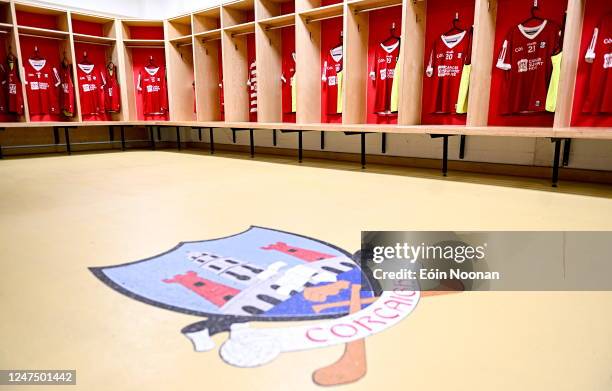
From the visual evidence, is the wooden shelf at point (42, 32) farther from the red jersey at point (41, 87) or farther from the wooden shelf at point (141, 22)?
the wooden shelf at point (141, 22)

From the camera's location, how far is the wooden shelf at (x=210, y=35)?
538 centimetres

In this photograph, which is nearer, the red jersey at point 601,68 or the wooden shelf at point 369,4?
the red jersey at point 601,68

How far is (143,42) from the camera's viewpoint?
6.32m

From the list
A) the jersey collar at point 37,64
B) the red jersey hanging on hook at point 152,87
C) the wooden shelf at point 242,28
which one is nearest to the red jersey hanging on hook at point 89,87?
the jersey collar at point 37,64

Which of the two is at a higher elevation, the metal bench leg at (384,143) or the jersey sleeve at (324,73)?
the jersey sleeve at (324,73)

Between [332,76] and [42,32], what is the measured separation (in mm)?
4097

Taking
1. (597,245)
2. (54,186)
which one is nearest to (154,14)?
(54,186)

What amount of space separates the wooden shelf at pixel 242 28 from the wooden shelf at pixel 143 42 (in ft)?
4.92

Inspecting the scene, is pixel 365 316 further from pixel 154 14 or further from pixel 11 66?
pixel 154 14

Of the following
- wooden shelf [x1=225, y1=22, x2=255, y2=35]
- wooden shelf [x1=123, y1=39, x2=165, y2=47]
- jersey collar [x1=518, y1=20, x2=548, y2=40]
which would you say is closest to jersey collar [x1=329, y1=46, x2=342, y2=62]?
wooden shelf [x1=225, y1=22, x2=255, y2=35]

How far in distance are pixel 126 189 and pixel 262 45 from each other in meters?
2.76

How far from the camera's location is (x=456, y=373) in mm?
852

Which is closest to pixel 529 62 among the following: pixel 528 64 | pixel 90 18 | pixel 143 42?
pixel 528 64

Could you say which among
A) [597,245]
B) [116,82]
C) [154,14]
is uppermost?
[154,14]
